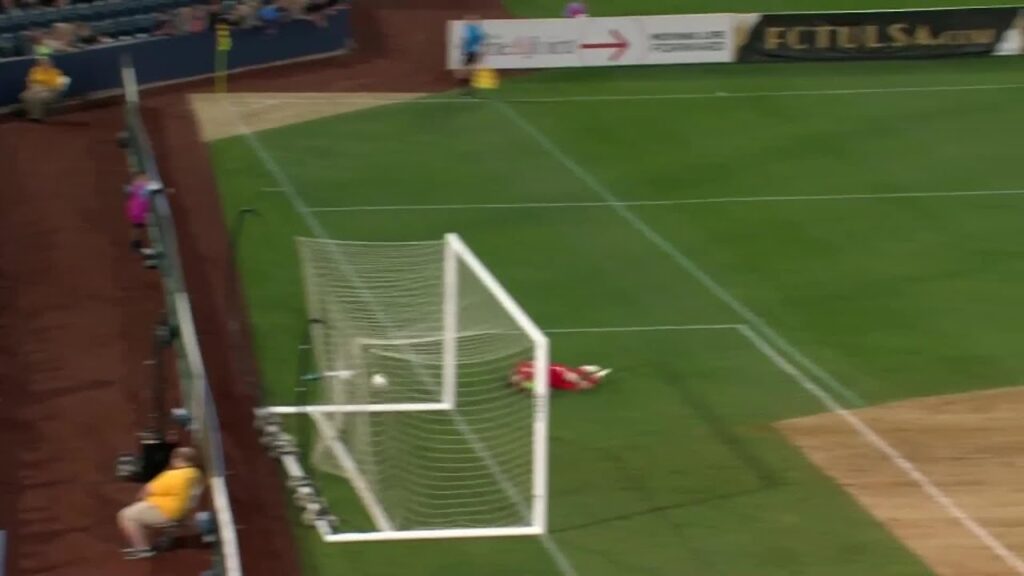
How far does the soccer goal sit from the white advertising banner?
1211cm

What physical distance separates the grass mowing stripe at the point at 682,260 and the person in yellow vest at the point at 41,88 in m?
7.77

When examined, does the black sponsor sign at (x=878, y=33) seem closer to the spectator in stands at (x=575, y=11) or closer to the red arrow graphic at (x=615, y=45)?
the red arrow graphic at (x=615, y=45)

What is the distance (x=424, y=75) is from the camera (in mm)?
31484

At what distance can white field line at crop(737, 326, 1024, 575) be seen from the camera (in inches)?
587

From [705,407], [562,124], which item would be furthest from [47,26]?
[705,407]

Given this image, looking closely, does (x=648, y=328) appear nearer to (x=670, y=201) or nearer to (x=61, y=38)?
(x=670, y=201)

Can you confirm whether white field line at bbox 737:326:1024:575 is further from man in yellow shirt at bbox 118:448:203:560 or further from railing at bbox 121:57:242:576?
man in yellow shirt at bbox 118:448:203:560

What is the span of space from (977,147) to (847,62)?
530 centimetres

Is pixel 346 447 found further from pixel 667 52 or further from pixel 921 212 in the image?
pixel 667 52

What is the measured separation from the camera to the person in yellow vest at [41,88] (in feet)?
90.6

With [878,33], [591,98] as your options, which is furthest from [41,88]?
[878,33]

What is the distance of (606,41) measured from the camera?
31.5 meters

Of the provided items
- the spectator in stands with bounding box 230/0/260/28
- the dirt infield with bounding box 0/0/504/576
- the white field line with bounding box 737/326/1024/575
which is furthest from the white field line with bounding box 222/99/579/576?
the white field line with bounding box 737/326/1024/575

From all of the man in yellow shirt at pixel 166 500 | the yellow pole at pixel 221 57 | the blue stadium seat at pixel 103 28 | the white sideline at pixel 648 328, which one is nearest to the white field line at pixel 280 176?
the yellow pole at pixel 221 57
